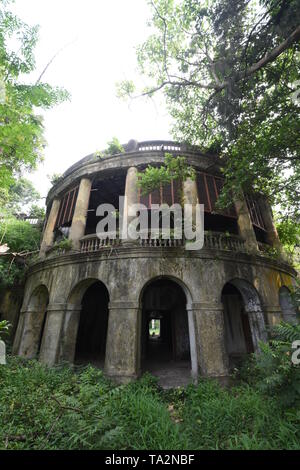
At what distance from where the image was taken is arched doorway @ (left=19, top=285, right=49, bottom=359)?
10.00 m

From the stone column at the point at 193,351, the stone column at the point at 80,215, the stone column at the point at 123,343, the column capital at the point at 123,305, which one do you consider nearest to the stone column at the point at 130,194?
the stone column at the point at 80,215

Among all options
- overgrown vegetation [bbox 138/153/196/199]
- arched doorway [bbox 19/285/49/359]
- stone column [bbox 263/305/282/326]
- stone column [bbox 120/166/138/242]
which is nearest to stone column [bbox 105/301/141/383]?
stone column [bbox 120/166/138/242]

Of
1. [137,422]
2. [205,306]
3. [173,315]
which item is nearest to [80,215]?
[205,306]

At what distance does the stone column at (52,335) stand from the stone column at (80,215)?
2710 mm

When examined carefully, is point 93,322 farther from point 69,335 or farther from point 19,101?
point 19,101

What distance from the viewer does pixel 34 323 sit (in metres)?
10.4

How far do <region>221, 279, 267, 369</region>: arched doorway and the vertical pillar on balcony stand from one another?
142 inches

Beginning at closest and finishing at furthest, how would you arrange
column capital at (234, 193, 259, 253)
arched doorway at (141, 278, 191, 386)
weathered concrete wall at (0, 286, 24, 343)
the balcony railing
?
the balcony railing → column capital at (234, 193, 259, 253) → arched doorway at (141, 278, 191, 386) → weathered concrete wall at (0, 286, 24, 343)

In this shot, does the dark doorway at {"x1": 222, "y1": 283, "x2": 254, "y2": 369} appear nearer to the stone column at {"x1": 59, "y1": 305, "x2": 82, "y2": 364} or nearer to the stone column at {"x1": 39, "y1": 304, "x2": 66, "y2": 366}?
the stone column at {"x1": 59, "y1": 305, "x2": 82, "y2": 364}

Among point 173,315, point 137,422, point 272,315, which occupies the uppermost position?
point 173,315

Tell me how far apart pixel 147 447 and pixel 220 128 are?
32.9 feet

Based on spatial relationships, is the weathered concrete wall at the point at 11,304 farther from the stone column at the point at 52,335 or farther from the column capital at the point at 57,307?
the stone column at the point at 52,335

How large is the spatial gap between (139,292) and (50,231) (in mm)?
7380

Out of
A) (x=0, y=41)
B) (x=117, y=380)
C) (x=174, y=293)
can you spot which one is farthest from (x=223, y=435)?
(x=0, y=41)
